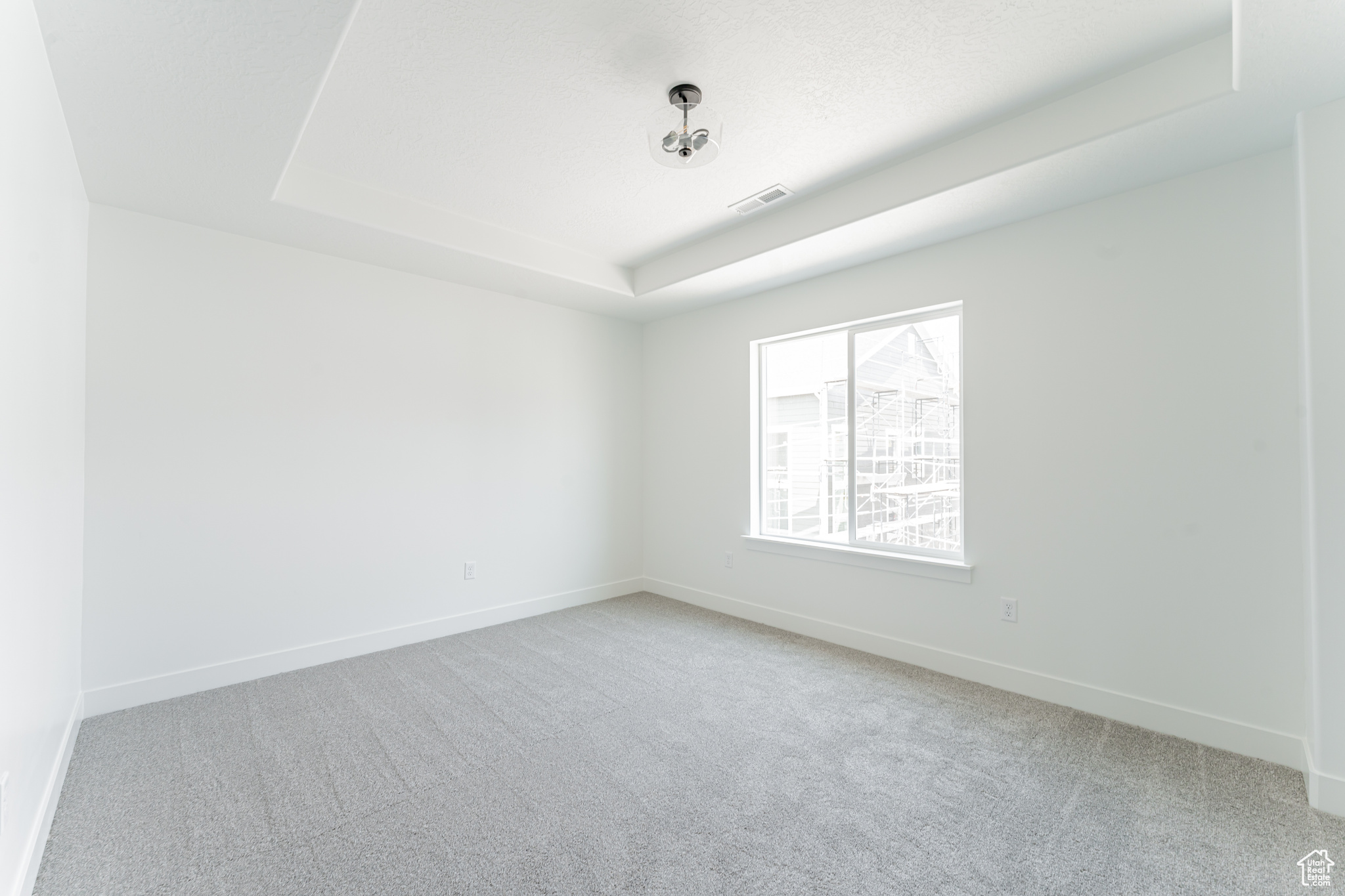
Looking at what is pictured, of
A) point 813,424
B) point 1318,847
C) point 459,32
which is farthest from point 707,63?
point 1318,847

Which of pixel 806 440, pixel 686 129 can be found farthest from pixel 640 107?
pixel 806 440

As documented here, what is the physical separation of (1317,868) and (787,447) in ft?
10.2

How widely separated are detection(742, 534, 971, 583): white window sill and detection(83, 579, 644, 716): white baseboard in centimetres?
162

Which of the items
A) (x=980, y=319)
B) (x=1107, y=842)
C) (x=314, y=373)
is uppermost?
(x=980, y=319)

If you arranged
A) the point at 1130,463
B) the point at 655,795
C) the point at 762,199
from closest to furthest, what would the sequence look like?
the point at 655,795
the point at 1130,463
the point at 762,199

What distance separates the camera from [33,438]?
1.82 metres

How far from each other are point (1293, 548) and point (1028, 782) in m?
1.41

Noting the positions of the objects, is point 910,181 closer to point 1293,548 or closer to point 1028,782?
point 1293,548

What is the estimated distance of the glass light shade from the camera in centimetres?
229

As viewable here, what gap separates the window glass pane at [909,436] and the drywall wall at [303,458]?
227 cm

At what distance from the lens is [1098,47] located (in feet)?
6.69

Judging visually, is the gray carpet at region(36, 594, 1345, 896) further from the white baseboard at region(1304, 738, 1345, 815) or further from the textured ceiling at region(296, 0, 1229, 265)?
the textured ceiling at region(296, 0, 1229, 265)

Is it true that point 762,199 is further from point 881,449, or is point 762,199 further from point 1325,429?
point 1325,429

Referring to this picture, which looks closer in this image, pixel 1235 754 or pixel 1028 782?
pixel 1028 782
